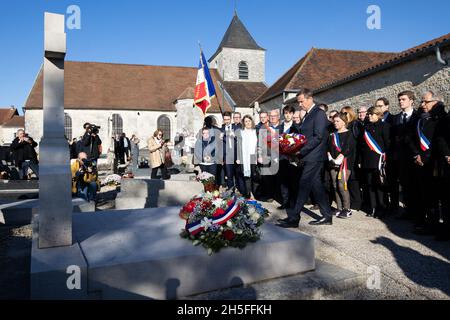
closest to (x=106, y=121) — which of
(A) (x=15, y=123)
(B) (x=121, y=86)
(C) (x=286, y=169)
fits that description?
(B) (x=121, y=86)

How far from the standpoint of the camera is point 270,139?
24.9 ft

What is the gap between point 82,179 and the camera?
8.40 meters

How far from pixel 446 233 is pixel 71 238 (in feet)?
16.0

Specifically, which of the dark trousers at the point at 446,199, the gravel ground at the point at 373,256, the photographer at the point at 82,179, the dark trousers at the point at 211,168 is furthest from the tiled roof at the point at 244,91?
the dark trousers at the point at 446,199

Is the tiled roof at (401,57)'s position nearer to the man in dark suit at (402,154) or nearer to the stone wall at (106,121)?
the man in dark suit at (402,154)

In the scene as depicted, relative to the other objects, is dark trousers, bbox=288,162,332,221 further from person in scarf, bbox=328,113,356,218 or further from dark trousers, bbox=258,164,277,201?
dark trousers, bbox=258,164,277,201

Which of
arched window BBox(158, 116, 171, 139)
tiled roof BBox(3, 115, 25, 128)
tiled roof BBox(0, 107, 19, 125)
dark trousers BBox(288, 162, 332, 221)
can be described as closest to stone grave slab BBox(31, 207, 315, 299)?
dark trousers BBox(288, 162, 332, 221)

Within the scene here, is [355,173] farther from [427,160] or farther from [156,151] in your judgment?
[156,151]

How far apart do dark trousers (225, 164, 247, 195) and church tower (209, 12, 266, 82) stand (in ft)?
128

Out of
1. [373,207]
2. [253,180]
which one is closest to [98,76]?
[253,180]

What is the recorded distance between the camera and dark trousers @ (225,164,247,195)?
27.3 feet

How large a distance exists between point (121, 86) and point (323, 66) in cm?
2507

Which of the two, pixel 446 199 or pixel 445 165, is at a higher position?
pixel 445 165

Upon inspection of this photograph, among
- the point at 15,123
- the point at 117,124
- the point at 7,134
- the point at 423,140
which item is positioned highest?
the point at 15,123
